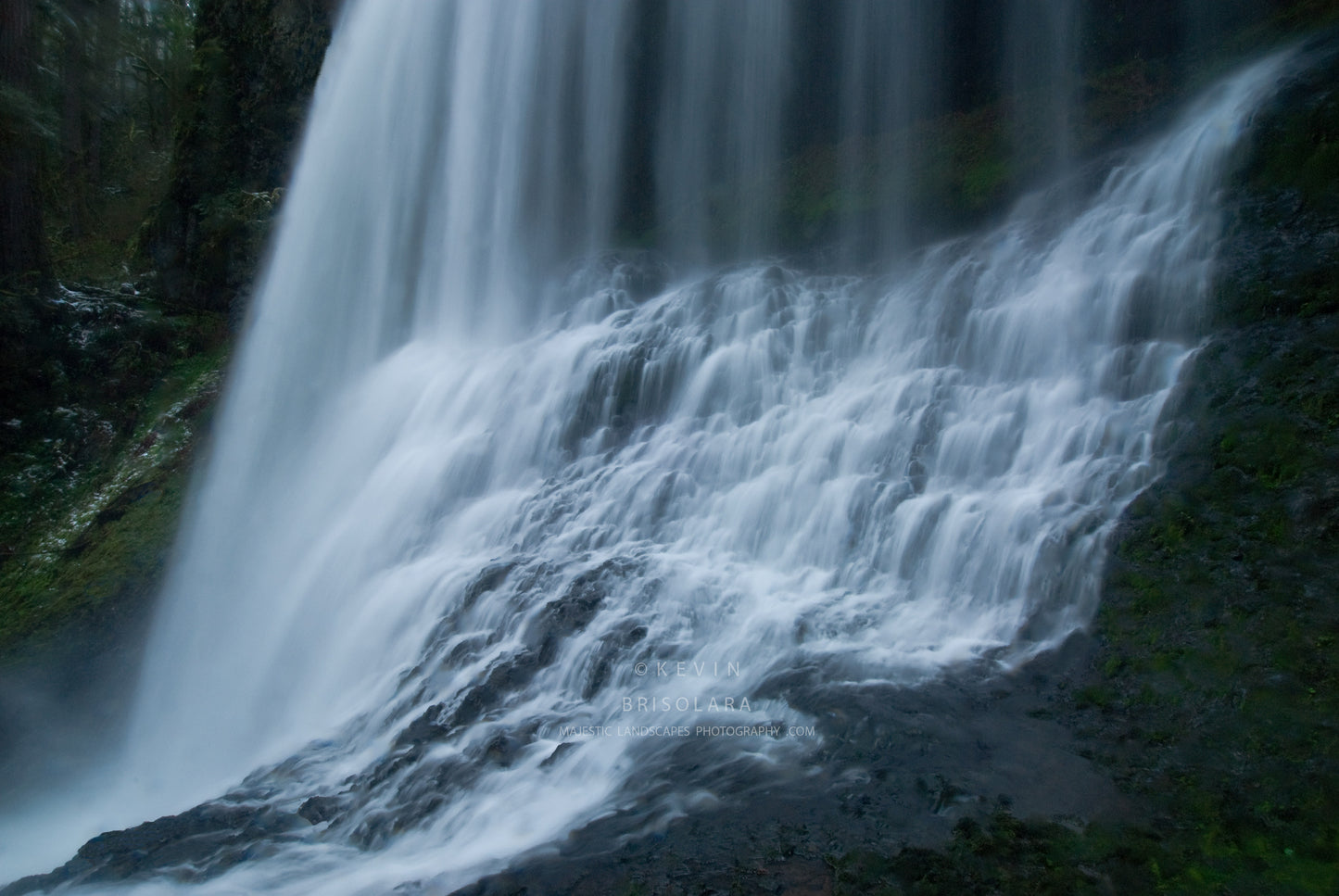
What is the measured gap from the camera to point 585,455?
30.1 feet

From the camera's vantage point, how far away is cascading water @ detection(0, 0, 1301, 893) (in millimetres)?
5820

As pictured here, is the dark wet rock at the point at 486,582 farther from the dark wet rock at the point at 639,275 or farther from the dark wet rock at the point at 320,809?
the dark wet rock at the point at 639,275

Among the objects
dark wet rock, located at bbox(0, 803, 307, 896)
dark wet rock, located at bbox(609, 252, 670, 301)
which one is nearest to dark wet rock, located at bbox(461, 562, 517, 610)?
dark wet rock, located at bbox(0, 803, 307, 896)

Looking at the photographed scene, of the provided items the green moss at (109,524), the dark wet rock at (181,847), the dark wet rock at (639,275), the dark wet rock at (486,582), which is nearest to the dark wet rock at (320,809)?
the dark wet rock at (181,847)

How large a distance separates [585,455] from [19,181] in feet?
37.0

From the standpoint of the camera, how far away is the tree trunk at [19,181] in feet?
44.9

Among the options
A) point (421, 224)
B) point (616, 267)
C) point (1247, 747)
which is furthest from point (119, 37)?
point (1247, 747)

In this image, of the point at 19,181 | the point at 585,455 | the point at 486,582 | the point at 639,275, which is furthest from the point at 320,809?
the point at 19,181

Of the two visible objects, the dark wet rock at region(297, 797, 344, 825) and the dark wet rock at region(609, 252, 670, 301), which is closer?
the dark wet rock at region(297, 797, 344, 825)

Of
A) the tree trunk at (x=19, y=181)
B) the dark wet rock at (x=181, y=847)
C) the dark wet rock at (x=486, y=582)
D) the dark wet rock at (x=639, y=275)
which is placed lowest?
the dark wet rock at (x=181, y=847)

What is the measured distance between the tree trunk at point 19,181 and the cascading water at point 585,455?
3603 millimetres

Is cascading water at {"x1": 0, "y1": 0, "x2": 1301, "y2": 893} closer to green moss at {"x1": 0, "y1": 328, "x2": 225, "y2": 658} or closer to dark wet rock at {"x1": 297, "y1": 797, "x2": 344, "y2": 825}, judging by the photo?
dark wet rock at {"x1": 297, "y1": 797, "x2": 344, "y2": 825}

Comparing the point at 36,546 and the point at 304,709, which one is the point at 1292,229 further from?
the point at 36,546

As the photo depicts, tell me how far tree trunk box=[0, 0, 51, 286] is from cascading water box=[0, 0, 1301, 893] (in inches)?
142
